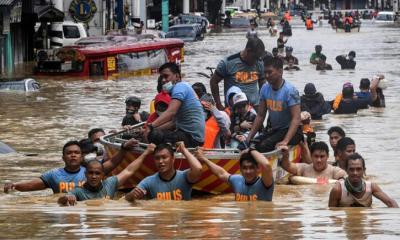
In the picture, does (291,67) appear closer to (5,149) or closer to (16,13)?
(16,13)

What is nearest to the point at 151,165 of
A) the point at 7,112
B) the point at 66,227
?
the point at 66,227

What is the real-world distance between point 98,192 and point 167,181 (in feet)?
2.29

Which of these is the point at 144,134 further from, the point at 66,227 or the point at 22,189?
the point at 66,227

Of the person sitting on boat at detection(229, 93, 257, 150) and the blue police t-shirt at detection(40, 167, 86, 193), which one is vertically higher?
the person sitting on boat at detection(229, 93, 257, 150)

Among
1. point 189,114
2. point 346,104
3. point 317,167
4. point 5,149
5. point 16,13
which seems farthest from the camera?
point 16,13

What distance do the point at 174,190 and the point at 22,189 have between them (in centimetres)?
163

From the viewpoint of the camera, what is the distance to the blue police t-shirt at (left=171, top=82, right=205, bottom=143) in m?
14.7

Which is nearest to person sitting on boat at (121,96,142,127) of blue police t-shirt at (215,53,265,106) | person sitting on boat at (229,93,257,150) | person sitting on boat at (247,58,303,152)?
blue police t-shirt at (215,53,265,106)

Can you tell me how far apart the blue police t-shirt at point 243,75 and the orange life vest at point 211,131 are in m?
1.43

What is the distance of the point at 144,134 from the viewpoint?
1491cm

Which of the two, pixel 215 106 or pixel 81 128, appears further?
pixel 81 128

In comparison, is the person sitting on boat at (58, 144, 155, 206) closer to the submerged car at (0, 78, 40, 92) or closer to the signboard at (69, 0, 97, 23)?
the submerged car at (0, 78, 40, 92)

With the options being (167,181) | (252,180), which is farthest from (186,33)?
(252,180)

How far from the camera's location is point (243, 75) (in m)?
17.1
